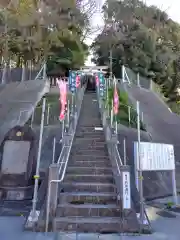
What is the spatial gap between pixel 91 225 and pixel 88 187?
1.64 metres

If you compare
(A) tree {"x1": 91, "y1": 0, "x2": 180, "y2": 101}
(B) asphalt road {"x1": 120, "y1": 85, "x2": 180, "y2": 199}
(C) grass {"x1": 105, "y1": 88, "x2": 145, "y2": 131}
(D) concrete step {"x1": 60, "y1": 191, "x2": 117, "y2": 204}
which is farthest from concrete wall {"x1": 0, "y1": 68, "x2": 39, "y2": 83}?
(D) concrete step {"x1": 60, "y1": 191, "x2": 117, "y2": 204}

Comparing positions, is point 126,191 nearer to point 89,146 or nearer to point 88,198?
point 88,198

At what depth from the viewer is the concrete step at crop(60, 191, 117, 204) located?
693cm

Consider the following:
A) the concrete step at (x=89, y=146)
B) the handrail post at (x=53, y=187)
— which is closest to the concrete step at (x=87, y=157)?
the concrete step at (x=89, y=146)

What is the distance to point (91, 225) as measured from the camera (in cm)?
592

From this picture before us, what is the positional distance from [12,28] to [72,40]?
19.0 feet

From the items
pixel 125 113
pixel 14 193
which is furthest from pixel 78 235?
pixel 125 113

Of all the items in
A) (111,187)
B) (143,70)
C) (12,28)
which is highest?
(12,28)

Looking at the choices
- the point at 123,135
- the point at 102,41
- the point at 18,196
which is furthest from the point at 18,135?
the point at 102,41

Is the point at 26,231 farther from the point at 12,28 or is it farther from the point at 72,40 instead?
the point at 72,40

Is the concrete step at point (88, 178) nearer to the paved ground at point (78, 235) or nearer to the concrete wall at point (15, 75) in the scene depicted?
the paved ground at point (78, 235)

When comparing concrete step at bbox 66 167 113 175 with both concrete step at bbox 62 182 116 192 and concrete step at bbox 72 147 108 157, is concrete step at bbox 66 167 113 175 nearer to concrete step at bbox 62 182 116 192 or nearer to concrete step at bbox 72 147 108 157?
concrete step at bbox 62 182 116 192

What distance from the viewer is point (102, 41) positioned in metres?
31.9

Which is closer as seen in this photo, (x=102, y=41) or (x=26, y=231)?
(x=26, y=231)
